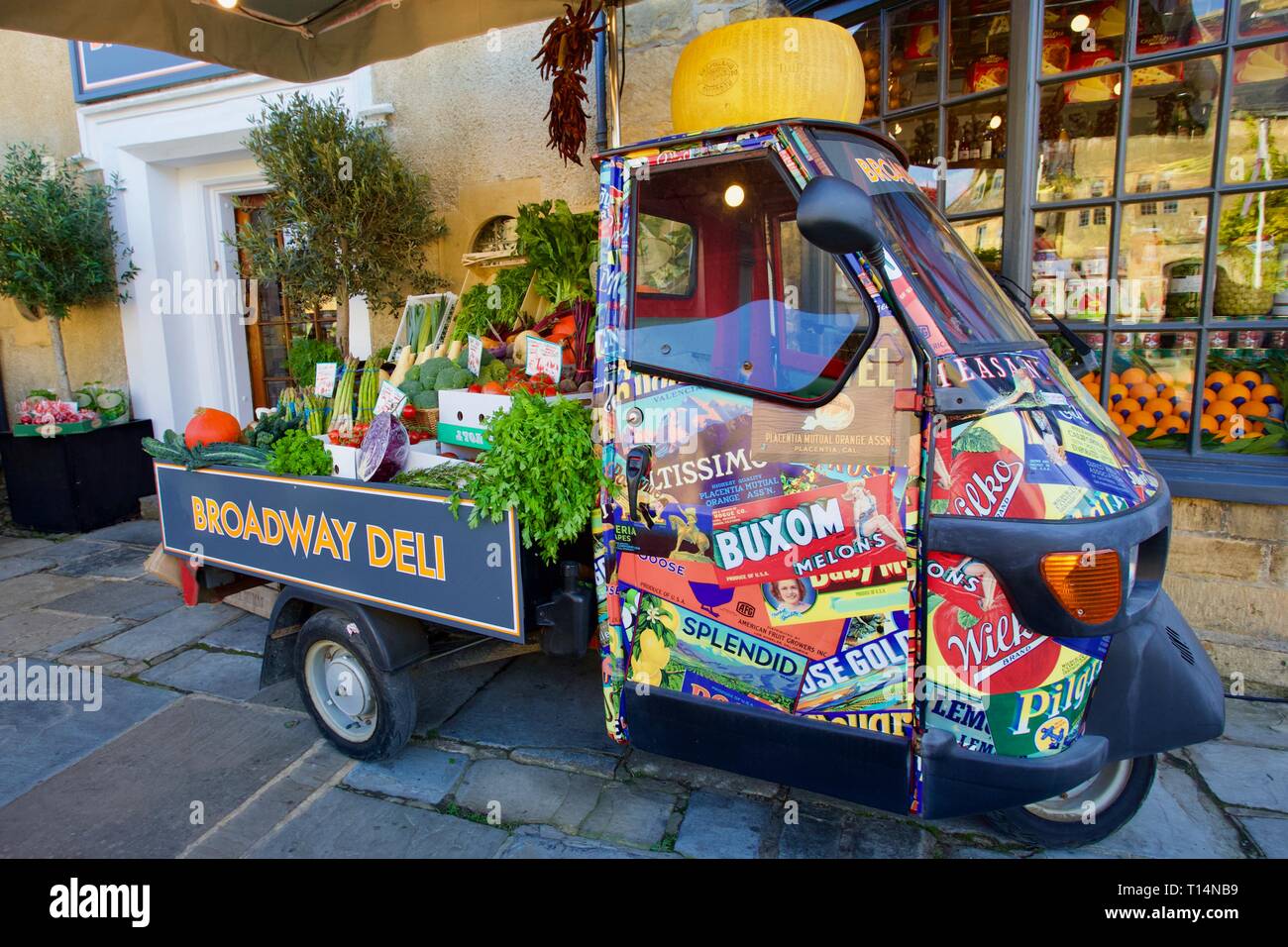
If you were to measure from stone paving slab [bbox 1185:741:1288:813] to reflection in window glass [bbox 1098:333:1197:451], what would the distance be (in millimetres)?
1542

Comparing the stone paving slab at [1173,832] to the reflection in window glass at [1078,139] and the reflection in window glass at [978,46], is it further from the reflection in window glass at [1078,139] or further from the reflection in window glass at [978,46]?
the reflection in window glass at [978,46]

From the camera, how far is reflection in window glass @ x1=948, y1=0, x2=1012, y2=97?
4.27m

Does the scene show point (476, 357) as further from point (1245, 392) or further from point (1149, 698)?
point (1245, 392)

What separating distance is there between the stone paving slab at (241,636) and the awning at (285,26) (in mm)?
3257

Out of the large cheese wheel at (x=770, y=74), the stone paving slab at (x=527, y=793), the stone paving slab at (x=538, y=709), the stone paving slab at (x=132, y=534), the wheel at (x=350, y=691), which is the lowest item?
the stone paving slab at (x=527, y=793)

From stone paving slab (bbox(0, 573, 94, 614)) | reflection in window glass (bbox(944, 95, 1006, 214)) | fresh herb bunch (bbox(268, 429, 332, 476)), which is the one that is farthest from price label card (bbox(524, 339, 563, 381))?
stone paving slab (bbox(0, 573, 94, 614))

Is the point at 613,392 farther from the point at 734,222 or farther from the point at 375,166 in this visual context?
the point at 375,166

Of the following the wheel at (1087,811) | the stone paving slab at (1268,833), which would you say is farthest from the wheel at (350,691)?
the stone paving slab at (1268,833)

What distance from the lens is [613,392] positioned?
254 centimetres

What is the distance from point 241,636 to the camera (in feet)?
15.7

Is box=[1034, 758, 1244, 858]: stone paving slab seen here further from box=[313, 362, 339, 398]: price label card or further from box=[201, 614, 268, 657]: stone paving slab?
box=[201, 614, 268, 657]: stone paving slab

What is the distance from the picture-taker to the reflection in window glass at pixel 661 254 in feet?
8.29

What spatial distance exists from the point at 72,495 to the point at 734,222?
7137 mm

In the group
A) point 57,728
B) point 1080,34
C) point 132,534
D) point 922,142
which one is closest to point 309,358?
point 132,534
